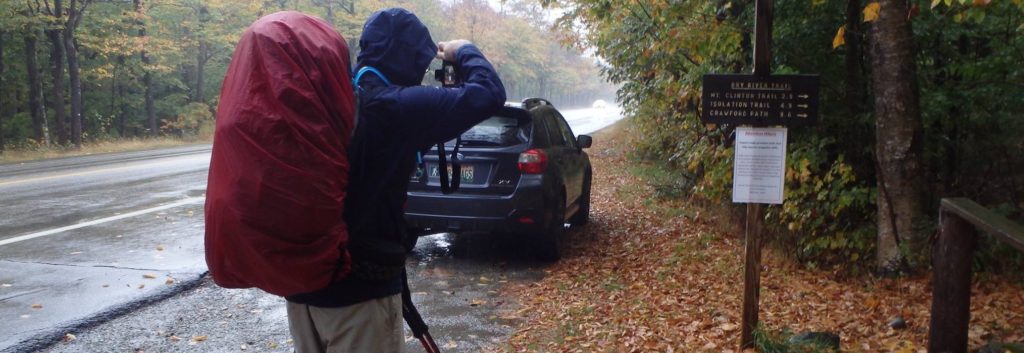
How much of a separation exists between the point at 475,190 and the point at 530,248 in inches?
45.1

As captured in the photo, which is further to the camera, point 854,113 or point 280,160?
point 854,113

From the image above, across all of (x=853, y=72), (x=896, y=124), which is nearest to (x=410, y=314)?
(x=896, y=124)

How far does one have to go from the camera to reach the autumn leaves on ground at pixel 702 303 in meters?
4.88

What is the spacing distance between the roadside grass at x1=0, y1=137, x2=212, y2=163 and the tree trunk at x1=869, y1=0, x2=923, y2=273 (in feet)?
77.4

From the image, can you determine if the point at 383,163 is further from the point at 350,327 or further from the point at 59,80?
the point at 59,80

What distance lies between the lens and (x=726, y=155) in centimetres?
671

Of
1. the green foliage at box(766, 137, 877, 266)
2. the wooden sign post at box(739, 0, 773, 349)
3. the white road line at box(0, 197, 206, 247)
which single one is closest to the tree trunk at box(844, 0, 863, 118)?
the green foliage at box(766, 137, 877, 266)

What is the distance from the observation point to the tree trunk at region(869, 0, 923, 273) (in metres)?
5.41

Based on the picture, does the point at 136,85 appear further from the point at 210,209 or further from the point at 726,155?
the point at 210,209

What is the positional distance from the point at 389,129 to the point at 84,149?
28376mm

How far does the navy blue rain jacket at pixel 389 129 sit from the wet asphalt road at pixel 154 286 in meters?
2.84

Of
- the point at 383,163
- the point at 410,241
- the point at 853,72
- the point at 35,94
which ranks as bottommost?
the point at 410,241

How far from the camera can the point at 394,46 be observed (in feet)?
8.18

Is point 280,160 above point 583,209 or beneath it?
above
